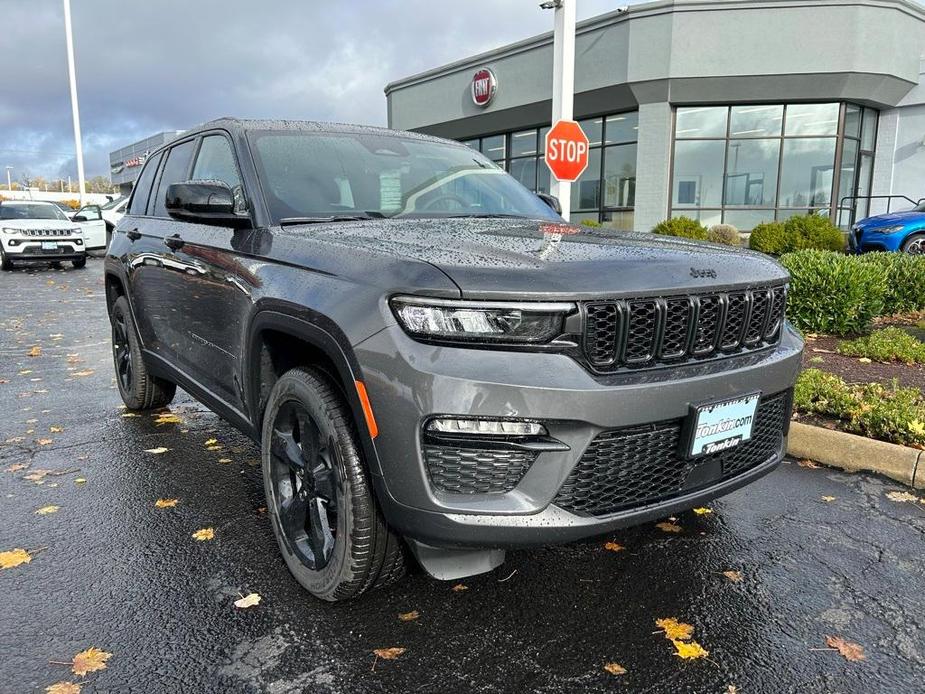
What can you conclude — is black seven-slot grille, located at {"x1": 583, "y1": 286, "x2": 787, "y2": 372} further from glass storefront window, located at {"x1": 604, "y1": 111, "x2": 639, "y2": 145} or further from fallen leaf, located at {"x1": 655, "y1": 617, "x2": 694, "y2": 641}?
glass storefront window, located at {"x1": 604, "y1": 111, "x2": 639, "y2": 145}

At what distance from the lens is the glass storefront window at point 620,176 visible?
2100cm

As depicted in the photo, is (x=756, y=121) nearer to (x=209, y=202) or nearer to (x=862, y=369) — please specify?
(x=862, y=369)

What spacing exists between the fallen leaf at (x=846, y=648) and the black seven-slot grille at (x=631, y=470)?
67 cm

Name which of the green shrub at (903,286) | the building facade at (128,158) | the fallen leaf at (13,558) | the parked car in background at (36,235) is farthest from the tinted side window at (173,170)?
the building facade at (128,158)

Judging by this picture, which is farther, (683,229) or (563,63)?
(683,229)

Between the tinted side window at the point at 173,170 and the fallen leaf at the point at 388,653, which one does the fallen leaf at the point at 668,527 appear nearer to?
the fallen leaf at the point at 388,653

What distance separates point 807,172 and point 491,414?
67.8 feet

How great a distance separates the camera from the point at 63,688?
223 cm

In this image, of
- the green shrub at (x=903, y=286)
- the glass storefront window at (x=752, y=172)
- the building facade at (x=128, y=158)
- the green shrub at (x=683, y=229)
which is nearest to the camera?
the green shrub at (x=903, y=286)

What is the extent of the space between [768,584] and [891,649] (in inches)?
19.7

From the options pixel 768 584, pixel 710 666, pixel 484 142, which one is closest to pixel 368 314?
pixel 710 666

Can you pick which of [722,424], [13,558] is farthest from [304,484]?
[722,424]

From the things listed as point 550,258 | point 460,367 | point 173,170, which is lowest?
point 460,367

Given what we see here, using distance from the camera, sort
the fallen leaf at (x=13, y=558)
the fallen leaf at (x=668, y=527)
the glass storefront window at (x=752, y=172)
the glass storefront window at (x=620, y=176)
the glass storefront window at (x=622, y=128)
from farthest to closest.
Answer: the glass storefront window at (x=620, y=176) → the glass storefront window at (x=622, y=128) → the glass storefront window at (x=752, y=172) → the fallen leaf at (x=668, y=527) → the fallen leaf at (x=13, y=558)
